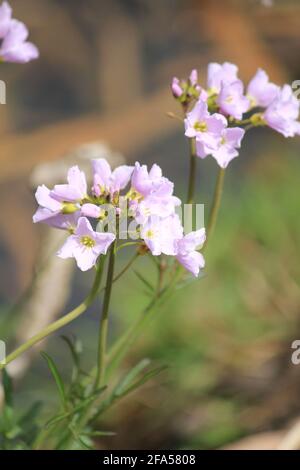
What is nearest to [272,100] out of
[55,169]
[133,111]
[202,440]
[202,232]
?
[202,232]

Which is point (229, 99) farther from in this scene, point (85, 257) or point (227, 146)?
point (85, 257)

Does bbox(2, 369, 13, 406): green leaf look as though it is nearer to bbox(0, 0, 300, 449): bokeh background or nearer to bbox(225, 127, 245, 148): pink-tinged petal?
bbox(0, 0, 300, 449): bokeh background

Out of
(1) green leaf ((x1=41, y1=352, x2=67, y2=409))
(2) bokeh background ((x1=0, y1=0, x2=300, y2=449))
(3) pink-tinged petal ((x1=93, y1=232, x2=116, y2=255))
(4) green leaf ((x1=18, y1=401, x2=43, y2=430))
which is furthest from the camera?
(2) bokeh background ((x1=0, y1=0, x2=300, y2=449))

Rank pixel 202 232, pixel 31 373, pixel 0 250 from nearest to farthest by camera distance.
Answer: pixel 202 232, pixel 31 373, pixel 0 250

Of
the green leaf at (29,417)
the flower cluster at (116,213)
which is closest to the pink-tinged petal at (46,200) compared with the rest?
the flower cluster at (116,213)

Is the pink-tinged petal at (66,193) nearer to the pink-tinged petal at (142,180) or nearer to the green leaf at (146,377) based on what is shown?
the pink-tinged petal at (142,180)

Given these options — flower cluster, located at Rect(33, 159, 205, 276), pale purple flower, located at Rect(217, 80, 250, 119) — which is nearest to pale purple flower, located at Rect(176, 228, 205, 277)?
flower cluster, located at Rect(33, 159, 205, 276)
